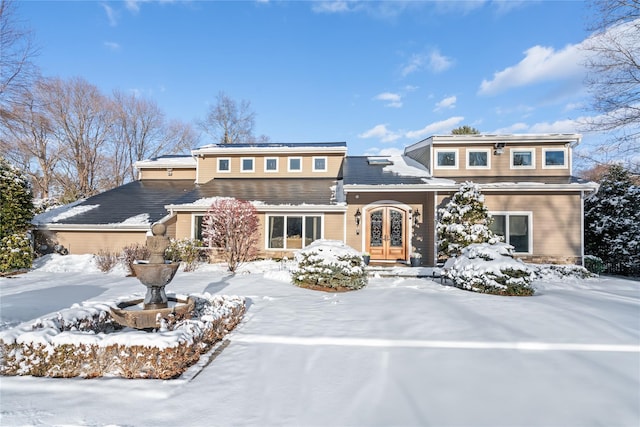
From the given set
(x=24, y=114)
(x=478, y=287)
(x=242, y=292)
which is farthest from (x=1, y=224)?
(x=478, y=287)

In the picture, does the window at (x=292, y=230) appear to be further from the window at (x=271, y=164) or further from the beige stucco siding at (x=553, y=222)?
the beige stucco siding at (x=553, y=222)

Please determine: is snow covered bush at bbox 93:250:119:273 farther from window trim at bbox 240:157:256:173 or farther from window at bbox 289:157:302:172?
window at bbox 289:157:302:172

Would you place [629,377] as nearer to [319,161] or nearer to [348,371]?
[348,371]

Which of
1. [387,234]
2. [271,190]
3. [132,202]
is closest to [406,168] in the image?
[387,234]

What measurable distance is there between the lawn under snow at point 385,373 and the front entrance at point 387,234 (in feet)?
18.9

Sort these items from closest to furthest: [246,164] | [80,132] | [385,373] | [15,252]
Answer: [385,373] → [15,252] → [246,164] → [80,132]

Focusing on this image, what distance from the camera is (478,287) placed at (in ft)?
26.7

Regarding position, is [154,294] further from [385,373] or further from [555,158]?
[555,158]

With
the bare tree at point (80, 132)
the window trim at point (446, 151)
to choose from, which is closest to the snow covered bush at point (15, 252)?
the bare tree at point (80, 132)

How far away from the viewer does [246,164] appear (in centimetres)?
1620

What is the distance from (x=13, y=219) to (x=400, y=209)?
49.4 ft

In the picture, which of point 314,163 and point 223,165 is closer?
point 314,163

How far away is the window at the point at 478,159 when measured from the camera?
43.9ft

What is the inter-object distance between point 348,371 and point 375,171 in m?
11.6
